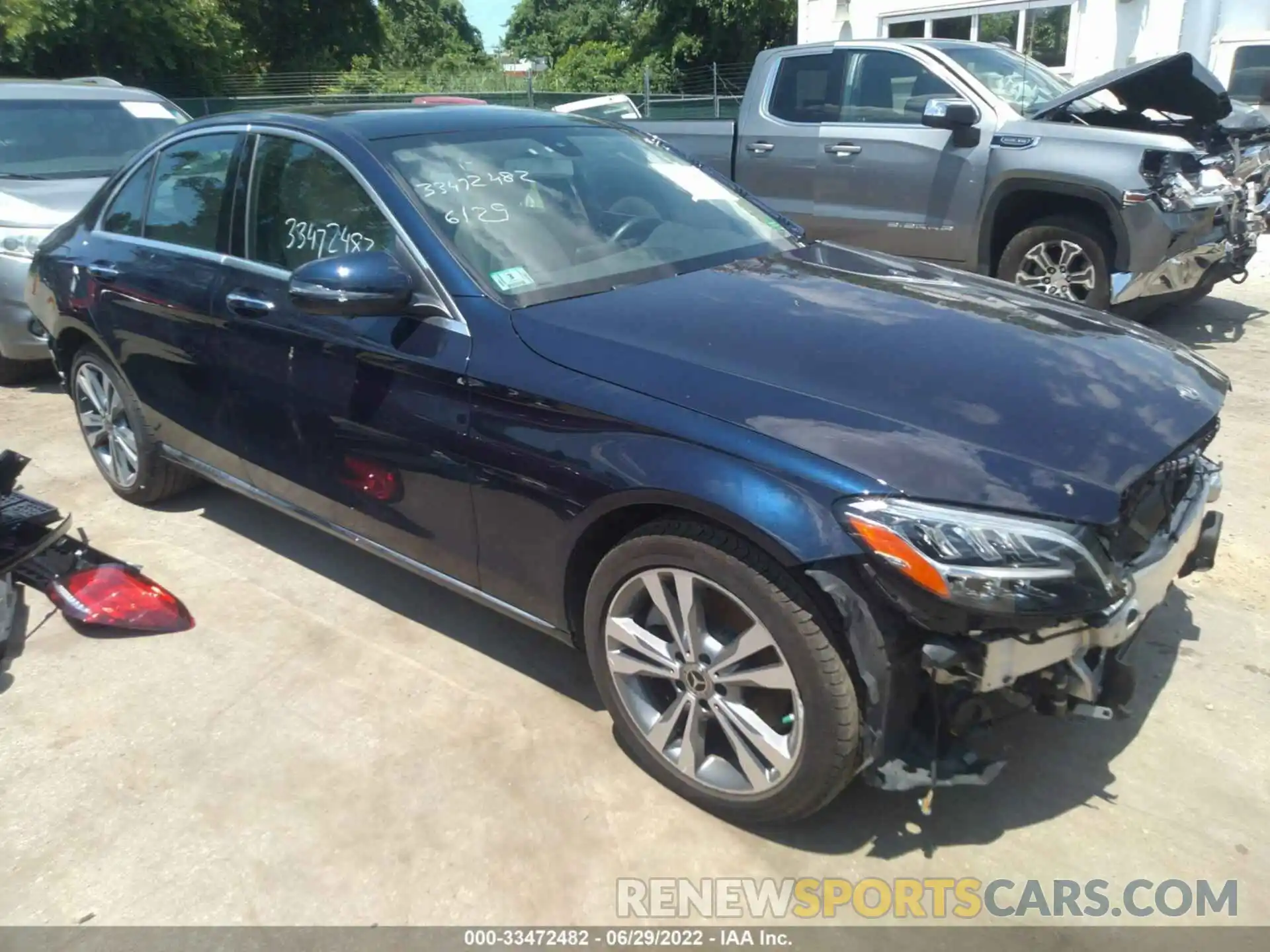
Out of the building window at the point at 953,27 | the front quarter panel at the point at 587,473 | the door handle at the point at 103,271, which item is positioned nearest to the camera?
the front quarter panel at the point at 587,473

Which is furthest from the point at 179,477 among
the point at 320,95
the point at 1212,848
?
the point at 320,95

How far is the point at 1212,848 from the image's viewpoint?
8.38 ft

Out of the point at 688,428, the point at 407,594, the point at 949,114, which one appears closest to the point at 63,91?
the point at 407,594

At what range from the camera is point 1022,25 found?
15016mm

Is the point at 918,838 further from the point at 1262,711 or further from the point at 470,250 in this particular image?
the point at 470,250

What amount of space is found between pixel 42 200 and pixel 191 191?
315cm

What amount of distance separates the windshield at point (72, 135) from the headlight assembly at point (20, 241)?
818 millimetres

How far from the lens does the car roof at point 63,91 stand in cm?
730

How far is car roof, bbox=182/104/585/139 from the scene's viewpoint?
11.4 feet

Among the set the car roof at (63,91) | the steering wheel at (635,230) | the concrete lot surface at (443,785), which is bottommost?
→ the concrete lot surface at (443,785)

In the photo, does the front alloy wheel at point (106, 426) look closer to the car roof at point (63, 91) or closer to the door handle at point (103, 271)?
the door handle at point (103, 271)

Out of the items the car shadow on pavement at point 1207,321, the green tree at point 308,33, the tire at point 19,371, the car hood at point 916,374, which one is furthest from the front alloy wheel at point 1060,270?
the green tree at point 308,33

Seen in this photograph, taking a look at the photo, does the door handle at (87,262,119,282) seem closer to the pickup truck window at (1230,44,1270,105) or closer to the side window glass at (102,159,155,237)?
the side window glass at (102,159,155,237)

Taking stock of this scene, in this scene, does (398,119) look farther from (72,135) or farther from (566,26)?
(566,26)
